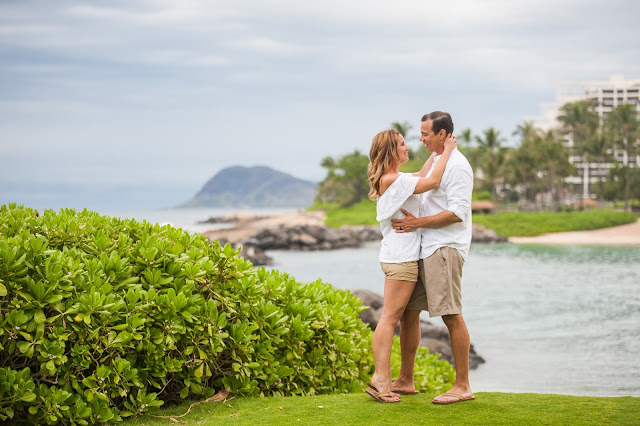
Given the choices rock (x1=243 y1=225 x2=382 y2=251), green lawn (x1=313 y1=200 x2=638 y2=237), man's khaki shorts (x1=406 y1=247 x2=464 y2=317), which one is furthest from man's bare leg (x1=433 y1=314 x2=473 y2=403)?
green lawn (x1=313 y1=200 x2=638 y2=237)

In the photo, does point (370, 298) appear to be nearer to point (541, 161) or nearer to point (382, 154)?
point (382, 154)

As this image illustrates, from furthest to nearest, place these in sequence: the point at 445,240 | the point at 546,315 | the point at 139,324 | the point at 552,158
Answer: the point at 552,158, the point at 546,315, the point at 445,240, the point at 139,324

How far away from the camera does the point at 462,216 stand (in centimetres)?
498

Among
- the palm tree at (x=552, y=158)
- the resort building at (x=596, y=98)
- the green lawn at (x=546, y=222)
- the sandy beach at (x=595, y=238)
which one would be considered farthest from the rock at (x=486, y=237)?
the resort building at (x=596, y=98)

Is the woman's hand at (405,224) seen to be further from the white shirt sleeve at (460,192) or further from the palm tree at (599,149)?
the palm tree at (599,149)

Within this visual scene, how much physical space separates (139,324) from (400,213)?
2046 mm

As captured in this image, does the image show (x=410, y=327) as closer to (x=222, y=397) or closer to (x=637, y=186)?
(x=222, y=397)

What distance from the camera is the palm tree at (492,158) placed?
3278 inches

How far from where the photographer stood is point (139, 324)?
15.2 ft

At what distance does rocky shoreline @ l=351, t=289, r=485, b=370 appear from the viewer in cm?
1373

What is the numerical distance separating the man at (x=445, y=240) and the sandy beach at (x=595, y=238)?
204 ft

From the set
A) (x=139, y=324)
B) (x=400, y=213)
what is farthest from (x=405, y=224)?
(x=139, y=324)

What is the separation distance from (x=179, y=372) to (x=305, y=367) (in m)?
1.18

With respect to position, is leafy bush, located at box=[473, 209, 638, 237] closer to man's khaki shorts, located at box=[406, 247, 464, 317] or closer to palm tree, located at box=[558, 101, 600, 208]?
palm tree, located at box=[558, 101, 600, 208]
